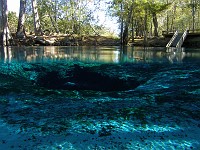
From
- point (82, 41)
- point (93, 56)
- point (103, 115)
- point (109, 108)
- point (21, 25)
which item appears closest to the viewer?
point (103, 115)

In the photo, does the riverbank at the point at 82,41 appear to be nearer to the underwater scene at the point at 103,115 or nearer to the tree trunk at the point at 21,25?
the tree trunk at the point at 21,25

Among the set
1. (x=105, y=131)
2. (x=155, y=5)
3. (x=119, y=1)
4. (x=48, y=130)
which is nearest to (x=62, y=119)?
(x=48, y=130)

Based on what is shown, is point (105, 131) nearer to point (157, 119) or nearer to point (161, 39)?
point (157, 119)

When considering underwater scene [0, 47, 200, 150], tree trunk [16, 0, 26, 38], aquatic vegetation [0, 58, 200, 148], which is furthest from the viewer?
tree trunk [16, 0, 26, 38]

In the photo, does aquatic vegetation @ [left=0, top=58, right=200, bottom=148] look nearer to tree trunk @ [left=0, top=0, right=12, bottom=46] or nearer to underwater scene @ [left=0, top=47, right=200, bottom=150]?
underwater scene @ [left=0, top=47, right=200, bottom=150]

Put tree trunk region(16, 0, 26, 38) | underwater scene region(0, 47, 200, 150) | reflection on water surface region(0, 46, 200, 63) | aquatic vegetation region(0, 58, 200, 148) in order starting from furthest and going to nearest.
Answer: tree trunk region(16, 0, 26, 38) → reflection on water surface region(0, 46, 200, 63) → aquatic vegetation region(0, 58, 200, 148) → underwater scene region(0, 47, 200, 150)

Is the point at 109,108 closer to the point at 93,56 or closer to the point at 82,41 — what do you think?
the point at 93,56

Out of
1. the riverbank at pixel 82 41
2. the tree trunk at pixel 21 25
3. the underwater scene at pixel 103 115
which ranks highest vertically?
the tree trunk at pixel 21 25

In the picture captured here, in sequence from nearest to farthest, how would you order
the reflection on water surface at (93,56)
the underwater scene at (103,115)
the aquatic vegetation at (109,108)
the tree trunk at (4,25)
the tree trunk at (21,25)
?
the underwater scene at (103,115)
the aquatic vegetation at (109,108)
the reflection on water surface at (93,56)
the tree trunk at (4,25)
the tree trunk at (21,25)

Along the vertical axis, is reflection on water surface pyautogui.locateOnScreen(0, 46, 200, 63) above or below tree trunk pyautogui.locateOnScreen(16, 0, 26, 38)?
below

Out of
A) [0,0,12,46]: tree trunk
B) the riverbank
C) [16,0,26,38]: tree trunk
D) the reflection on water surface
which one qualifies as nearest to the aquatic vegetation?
the reflection on water surface

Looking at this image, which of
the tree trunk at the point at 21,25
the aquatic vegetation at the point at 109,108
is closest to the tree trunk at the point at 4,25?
the tree trunk at the point at 21,25

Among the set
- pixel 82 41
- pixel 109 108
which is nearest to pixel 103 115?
pixel 109 108

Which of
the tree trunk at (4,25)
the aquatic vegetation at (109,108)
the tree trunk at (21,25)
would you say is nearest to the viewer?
the aquatic vegetation at (109,108)
